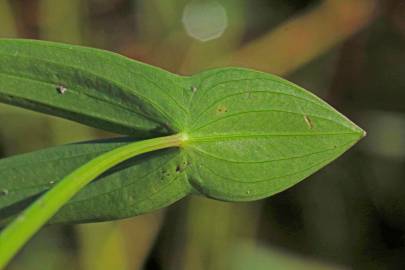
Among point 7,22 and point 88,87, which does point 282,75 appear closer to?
point 7,22

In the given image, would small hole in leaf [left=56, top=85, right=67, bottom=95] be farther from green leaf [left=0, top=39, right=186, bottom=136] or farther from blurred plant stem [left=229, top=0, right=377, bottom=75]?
blurred plant stem [left=229, top=0, right=377, bottom=75]

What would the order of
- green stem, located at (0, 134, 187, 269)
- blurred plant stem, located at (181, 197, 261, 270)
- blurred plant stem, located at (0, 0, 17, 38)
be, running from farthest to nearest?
blurred plant stem, located at (0, 0, 17, 38) → blurred plant stem, located at (181, 197, 261, 270) → green stem, located at (0, 134, 187, 269)

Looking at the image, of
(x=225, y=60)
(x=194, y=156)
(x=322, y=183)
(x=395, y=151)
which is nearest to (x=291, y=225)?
(x=322, y=183)

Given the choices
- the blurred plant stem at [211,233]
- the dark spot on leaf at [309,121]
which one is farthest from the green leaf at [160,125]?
the blurred plant stem at [211,233]

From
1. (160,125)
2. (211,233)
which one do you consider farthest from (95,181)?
(211,233)

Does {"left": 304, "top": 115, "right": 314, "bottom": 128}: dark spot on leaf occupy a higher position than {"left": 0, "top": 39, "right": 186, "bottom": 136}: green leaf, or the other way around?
{"left": 0, "top": 39, "right": 186, "bottom": 136}: green leaf

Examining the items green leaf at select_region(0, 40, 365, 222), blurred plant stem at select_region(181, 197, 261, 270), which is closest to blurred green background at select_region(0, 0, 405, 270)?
blurred plant stem at select_region(181, 197, 261, 270)

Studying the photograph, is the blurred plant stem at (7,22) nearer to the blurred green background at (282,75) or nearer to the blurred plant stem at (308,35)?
the blurred green background at (282,75)
